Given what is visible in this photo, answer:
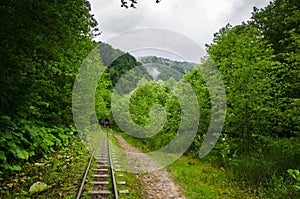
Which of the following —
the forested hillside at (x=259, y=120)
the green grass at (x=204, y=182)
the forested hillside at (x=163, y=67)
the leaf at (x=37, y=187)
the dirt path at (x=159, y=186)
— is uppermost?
the forested hillside at (x=163, y=67)

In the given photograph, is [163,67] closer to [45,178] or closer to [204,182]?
[204,182]

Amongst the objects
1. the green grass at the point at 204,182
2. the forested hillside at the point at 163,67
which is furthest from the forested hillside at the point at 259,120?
the forested hillside at the point at 163,67

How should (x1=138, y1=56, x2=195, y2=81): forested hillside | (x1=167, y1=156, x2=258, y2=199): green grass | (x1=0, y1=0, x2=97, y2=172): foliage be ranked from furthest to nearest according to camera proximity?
(x1=138, y1=56, x2=195, y2=81): forested hillside
(x1=167, y1=156, x2=258, y2=199): green grass
(x1=0, y1=0, x2=97, y2=172): foliage

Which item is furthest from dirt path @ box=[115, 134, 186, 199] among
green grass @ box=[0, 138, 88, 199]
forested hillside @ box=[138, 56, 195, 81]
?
forested hillside @ box=[138, 56, 195, 81]

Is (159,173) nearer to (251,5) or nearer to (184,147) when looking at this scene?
(184,147)

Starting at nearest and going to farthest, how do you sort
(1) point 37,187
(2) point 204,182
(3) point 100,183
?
(1) point 37,187
(3) point 100,183
(2) point 204,182

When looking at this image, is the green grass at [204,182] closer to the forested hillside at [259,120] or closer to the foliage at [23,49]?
the forested hillside at [259,120]

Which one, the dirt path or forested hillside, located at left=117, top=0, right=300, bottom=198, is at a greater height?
forested hillside, located at left=117, top=0, right=300, bottom=198

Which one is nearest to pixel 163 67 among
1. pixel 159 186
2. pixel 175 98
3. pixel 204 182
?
pixel 175 98

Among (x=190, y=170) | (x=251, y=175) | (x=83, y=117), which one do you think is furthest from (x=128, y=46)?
(x=251, y=175)

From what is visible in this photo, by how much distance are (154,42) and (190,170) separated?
12019 millimetres

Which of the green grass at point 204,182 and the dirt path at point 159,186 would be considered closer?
the dirt path at point 159,186

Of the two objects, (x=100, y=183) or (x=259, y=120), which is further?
(x=259, y=120)

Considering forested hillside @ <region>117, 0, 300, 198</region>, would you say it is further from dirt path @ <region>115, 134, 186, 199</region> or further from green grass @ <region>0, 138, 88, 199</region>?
green grass @ <region>0, 138, 88, 199</region>
